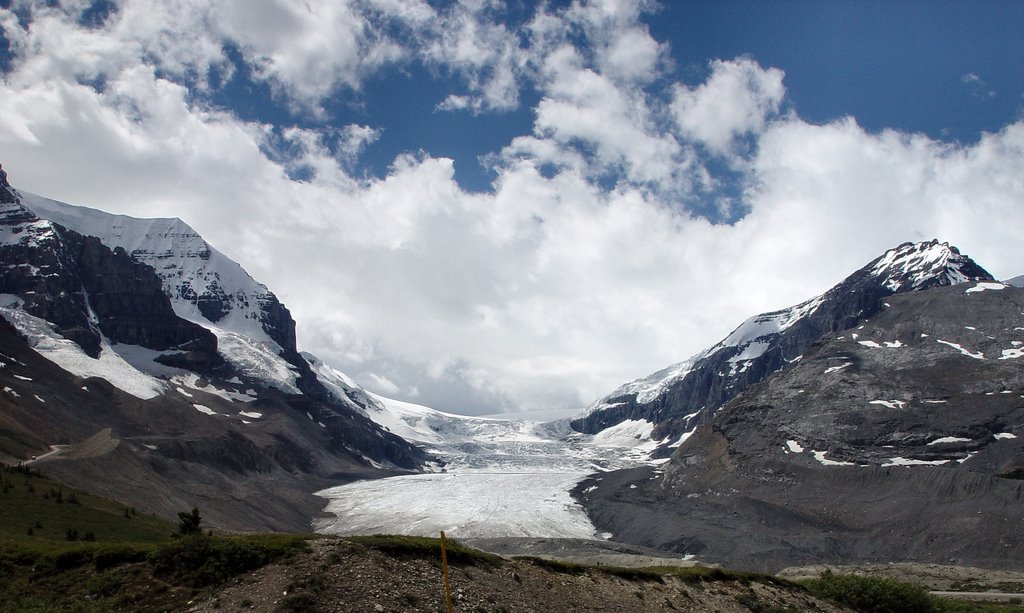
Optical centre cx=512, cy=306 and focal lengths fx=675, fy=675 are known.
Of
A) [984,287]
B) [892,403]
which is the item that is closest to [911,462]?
[892,403]

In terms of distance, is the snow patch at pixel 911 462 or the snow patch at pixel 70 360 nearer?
the snow patch at pixel 911 462

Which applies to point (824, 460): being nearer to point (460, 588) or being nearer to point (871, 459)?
point (871, 459)

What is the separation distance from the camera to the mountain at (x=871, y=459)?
101875mm

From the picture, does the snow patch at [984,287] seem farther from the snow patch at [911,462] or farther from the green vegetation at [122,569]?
the green vegetation at [122,569]

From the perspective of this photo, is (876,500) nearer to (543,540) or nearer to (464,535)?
(543,540)

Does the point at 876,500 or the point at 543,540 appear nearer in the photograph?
the point at 543,540

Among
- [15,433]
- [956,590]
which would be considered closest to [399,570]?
[956,590]

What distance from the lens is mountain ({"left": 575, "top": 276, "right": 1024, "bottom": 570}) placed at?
101875 millimetres

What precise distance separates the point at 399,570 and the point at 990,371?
160 metres

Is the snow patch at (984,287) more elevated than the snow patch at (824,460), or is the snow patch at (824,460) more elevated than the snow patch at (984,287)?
the snow patch at (984,287)

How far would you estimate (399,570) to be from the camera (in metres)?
24.0

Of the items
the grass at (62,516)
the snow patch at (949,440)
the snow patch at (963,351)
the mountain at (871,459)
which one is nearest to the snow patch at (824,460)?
the mountain at (871,459)

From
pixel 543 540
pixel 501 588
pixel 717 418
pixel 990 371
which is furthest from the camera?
pixel 717 418

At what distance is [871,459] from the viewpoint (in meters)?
135
